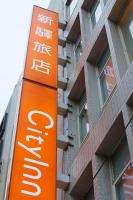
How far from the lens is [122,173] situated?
30.2 feet

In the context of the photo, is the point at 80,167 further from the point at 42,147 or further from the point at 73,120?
the point at 73,120

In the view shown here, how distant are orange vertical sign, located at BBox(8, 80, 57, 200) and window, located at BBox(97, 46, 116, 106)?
1.45 meters

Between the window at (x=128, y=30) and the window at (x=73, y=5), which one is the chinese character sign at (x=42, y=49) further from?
the window at (x=73, y=5)

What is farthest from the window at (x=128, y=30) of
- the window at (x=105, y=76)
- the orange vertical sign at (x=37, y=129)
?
the orange vertical sign at (x=37, y=129)

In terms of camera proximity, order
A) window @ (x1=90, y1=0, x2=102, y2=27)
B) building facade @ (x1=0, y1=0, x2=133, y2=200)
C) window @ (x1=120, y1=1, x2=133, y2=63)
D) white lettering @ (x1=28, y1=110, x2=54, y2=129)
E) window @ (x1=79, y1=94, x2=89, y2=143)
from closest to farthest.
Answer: building facade @ (x1=0, y1=0, x2=133, y2=200) < white lettering @ (x1=28, y1=110, x2=54, y2=129) < window @ (x1=120, y1=1, x2=133, y2=63) < window @ (x1=79, y1=94, x2=89, y2=143) < window @ (x1=90, y1=0, x2=102, y2=27)

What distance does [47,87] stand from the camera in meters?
11.4

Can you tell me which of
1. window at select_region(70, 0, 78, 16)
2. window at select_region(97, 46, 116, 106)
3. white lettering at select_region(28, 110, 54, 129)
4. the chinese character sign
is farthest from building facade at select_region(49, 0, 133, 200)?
window at select_region(70, 0, 78, 16)

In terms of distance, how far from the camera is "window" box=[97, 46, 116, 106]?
457 inches

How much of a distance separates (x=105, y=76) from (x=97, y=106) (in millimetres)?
1146

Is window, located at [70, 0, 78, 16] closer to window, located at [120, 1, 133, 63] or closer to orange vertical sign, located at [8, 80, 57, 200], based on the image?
window, located at [120, 1, 133, 63]

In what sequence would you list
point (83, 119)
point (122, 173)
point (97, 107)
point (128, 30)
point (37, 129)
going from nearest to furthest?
point (122, 173), point (37, 129), point (97, 107), point (128, 30), point (83, 119)

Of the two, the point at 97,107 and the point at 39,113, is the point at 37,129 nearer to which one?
the point at 39,113

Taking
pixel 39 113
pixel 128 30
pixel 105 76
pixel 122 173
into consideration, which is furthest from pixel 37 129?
pixel 128 30

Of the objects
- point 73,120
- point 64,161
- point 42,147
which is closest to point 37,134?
point 42,147
